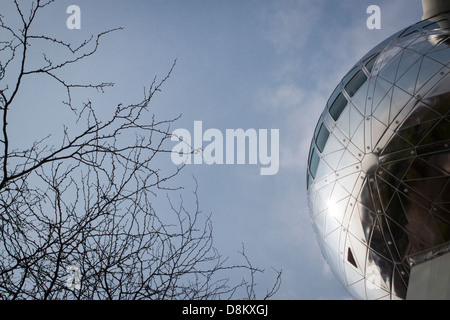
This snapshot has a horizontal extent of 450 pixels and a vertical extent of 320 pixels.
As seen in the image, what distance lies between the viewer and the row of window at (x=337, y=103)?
10.3m

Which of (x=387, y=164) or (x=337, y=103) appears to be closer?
(x=387, y=164)

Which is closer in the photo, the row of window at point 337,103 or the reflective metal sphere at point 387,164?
the reflective metal sphere at point 387,164

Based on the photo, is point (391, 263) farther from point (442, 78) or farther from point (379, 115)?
point (442, 78)

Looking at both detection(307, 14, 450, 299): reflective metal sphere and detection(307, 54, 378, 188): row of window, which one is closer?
detection(307, 14, 450, 299): reflective metal sphere

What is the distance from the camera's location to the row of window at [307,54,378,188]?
1026 centimetres

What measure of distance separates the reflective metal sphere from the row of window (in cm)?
4

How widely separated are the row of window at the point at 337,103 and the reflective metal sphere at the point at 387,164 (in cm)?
4

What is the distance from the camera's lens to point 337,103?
10688mm

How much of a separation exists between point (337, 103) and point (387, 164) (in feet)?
10.4

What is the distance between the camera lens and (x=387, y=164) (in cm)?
795

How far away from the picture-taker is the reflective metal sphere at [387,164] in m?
7.55

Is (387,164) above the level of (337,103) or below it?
below
